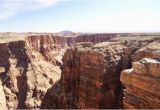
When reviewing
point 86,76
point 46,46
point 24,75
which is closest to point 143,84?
point 86,76

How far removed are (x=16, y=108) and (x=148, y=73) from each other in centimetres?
3703

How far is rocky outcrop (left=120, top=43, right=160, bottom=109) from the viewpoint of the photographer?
809 centimetres

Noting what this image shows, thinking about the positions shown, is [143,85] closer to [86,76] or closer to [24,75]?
[86,76]

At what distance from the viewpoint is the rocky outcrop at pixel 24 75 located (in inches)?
1699

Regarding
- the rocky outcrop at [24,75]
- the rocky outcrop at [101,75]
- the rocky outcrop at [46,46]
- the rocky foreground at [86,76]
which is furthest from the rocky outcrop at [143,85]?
the rocky outcrop at [46,46]

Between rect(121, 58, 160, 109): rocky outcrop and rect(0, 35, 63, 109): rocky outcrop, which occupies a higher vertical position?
rect(121, 58, 160, 109): rocky outcrop

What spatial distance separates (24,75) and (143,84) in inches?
1728

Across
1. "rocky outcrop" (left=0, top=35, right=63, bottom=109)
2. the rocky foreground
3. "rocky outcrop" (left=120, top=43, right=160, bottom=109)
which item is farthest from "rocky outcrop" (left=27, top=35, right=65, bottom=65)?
"rocky outcrop" (left=120, top=43, right=160, bottom=109)

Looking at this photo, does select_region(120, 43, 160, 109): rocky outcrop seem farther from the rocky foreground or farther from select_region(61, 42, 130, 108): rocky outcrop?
select_region(61, 42, 130, 108): rocky outcrop

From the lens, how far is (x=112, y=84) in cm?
2769

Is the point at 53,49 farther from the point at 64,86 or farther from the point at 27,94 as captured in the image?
the point at 64,86

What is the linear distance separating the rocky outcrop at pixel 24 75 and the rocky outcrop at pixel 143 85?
34.1 metres

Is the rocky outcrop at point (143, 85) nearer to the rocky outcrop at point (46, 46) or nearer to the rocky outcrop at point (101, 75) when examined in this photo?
the rocky outcrop at point (101, 75)

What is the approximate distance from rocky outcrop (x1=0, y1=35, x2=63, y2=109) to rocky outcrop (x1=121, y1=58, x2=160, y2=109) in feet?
112
